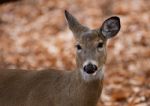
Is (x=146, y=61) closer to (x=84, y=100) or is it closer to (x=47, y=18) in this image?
(x=47, y=18)

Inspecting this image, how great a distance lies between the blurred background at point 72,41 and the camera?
9.36 meters

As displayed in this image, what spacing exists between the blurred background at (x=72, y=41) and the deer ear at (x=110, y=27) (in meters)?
2.19

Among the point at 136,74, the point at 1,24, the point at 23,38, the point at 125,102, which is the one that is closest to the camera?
the point at 125,102

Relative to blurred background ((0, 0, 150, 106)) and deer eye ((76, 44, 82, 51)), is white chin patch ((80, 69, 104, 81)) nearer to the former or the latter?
deer eye ((76, 44, 82, 51))

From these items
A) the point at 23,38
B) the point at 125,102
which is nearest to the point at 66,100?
the point at 125,102

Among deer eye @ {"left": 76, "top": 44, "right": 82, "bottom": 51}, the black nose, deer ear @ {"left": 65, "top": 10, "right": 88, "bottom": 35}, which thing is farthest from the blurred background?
the black nose

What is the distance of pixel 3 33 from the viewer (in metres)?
11.5

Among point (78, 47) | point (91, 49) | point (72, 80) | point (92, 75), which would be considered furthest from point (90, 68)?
point (72, 80)

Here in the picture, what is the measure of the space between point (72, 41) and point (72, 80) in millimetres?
3971

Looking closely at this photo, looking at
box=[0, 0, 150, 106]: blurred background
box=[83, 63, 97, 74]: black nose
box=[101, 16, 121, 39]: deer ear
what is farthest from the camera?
box=[0, 0, 150, 106]: blurred background

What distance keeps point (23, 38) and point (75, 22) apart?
4273 millimetres

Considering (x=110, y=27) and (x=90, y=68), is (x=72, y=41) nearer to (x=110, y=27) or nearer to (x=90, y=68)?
(x=110, y=27)

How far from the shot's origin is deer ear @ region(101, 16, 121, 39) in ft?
22.5

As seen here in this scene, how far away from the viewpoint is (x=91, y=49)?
657 centimetres
